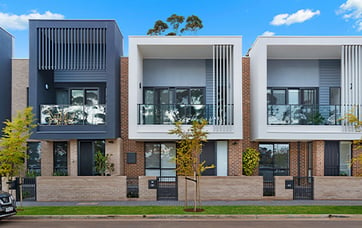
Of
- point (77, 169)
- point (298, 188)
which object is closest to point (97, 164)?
point (77, 169)

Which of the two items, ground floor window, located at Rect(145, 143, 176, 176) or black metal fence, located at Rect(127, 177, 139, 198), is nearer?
black metal fence, located at Rect(127, 177, 139, 198)

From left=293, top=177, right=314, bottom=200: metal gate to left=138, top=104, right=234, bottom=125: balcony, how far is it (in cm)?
435

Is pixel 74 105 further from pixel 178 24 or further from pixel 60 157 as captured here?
pixel 178 24

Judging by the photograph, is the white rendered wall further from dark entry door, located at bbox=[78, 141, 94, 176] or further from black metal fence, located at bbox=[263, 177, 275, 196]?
black metal fence, located at bbox=[263, 177, 275, 196]

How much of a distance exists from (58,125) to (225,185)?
8.91 m

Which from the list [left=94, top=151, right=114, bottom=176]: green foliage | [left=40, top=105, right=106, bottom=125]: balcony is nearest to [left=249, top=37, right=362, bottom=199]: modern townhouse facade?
[left=94, top=151, right=114, bottom=176]: green foliage

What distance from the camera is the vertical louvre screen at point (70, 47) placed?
17.5 meters

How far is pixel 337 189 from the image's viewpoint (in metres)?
15.5

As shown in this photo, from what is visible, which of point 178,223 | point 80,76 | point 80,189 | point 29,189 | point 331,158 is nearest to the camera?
point 178,223

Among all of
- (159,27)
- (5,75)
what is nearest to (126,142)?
(5,75)

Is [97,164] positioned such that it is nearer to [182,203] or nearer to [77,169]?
[77,169]

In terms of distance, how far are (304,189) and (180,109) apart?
705 cm

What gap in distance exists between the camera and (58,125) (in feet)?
56.6

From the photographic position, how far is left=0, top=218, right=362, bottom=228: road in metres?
11.0
